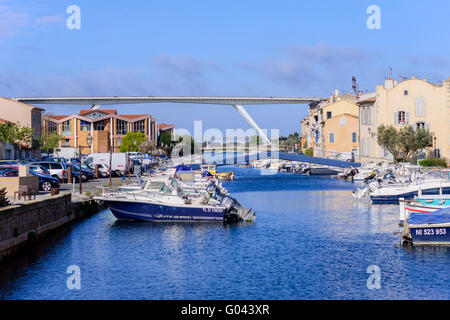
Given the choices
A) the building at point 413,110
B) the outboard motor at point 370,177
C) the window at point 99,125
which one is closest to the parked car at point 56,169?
the outboard motor at point 370,177

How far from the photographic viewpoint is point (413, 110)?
80.4 meters

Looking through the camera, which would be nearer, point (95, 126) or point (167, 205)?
point (167, 205)

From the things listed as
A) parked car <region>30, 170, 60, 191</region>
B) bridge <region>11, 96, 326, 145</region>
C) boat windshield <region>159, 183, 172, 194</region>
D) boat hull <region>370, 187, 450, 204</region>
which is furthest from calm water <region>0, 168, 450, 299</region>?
bridge <region>11, 96, 326, 145</region>

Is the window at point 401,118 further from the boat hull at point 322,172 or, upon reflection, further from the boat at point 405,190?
A: the boat at point 405,190

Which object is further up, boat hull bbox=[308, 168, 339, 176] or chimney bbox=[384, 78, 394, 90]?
chimney bbox=[384, 78, 394, 90]

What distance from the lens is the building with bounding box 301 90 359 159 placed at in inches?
4163

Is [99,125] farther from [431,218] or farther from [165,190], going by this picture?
[431,218]

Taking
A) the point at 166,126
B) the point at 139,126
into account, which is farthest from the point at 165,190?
the point at 166,126

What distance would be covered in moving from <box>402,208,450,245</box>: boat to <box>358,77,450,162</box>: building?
48.4m

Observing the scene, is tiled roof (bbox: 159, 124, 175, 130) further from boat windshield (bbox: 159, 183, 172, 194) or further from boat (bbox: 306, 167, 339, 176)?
boat windshield (bbox: 159, 183, 172, 194)

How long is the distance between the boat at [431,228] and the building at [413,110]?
4839 centimetres

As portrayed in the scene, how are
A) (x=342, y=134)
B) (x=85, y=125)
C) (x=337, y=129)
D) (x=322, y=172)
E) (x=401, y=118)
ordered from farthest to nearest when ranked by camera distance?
(x=85, y=125) < (x=337, y=129) < (x=342, y=134) < (x=322, y=172) < (x=401, y=118)

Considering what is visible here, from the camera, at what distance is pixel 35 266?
25562 millimetres

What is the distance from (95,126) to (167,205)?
101 metres
